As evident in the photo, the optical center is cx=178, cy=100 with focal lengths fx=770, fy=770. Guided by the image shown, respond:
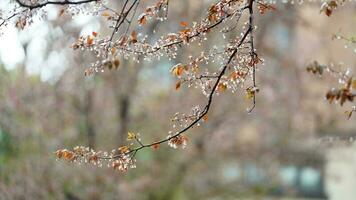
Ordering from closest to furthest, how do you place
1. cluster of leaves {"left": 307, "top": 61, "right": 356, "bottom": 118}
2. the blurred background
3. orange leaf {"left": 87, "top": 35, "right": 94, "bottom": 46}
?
cluster of leaves {"left": 307, "top": 61, "right": 356, "bottom": 118} < orange leaf {"left": 87, "top": 35, "right": 94, "bottom": 46} < the blurred background

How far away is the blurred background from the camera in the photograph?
1387cm

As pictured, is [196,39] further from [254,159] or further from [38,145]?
[254,159]

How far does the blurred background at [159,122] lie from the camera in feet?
45.5

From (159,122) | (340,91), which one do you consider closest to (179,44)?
(340,91)

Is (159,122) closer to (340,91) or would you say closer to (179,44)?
(179,44)

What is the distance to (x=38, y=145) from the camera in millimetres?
14039

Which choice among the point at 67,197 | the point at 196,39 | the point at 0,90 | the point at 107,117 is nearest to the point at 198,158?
the point at 107,117

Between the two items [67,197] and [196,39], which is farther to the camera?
[67,197]

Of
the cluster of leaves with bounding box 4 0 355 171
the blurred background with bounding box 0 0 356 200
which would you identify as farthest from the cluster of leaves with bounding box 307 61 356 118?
the blurred background with bounding box 0 0 356 200

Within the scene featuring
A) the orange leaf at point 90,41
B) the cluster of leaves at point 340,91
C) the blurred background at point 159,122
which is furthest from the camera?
the blurred background at point 159,122

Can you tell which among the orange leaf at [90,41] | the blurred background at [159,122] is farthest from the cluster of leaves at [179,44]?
the blurred background at [159,122]

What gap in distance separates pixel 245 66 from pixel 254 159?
12.2m

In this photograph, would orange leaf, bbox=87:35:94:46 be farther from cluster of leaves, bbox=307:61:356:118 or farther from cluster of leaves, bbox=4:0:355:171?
cluster of leaves, bbox=307:61:356:118

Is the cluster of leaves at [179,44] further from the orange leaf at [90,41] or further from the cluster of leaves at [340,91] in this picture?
the cluster of leaves at [340,91]
